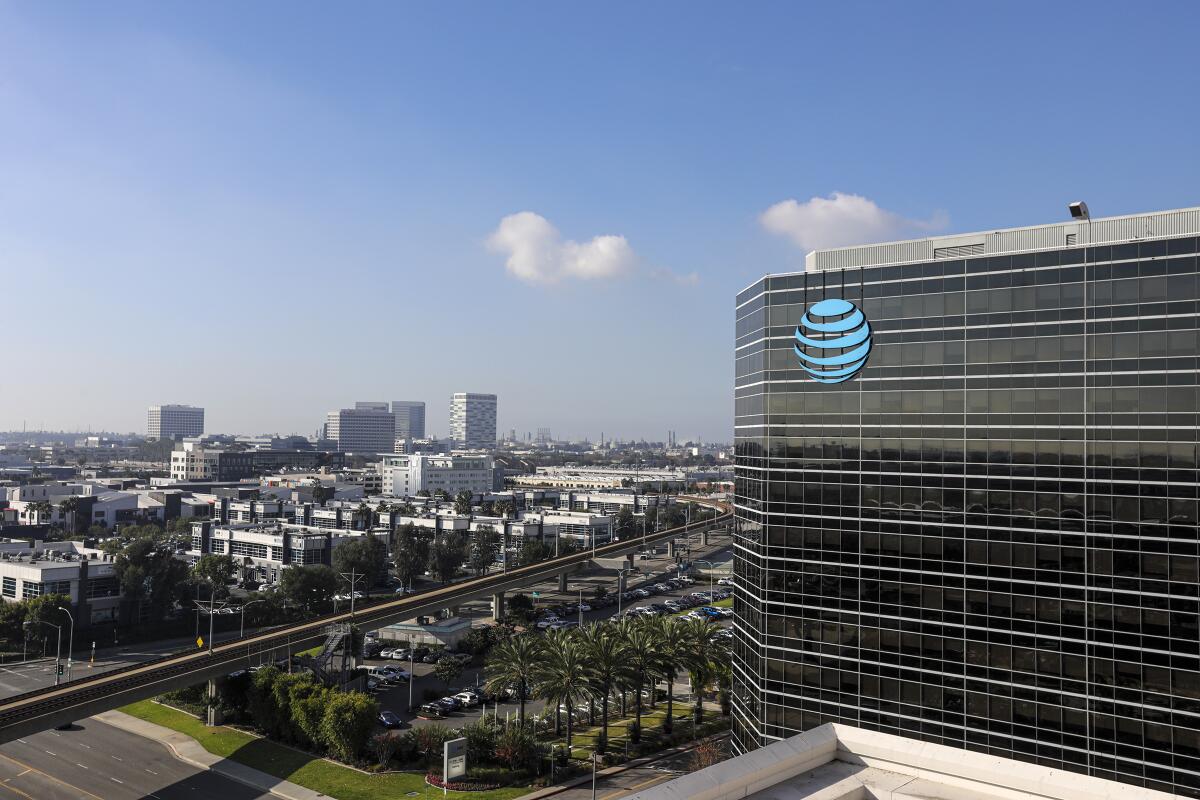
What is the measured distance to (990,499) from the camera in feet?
168

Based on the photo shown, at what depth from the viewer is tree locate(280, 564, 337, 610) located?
127 meters

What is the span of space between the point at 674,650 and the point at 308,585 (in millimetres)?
67545

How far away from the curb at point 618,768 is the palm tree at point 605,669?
3.44 metres

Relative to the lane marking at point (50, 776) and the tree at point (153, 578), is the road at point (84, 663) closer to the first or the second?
the tree at point (153, 578)

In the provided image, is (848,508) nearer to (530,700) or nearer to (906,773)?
(906,773)

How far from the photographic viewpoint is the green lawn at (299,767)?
65.6 metres

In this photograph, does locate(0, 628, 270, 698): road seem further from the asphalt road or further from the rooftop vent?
the rooftop vent

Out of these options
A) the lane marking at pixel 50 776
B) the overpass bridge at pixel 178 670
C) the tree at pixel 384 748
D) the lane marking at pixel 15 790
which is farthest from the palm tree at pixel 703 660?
the lane marking at pixel 15 790

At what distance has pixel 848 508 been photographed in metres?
55.8

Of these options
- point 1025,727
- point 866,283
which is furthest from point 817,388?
point 1025,727

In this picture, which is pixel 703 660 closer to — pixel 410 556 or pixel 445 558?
pixel 410 556

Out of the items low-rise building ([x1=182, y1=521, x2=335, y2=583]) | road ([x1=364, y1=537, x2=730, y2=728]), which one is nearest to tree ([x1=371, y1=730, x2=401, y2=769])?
road ([x1=364, y1=537, x2=730, y2=728])

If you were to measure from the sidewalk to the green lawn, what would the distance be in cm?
62

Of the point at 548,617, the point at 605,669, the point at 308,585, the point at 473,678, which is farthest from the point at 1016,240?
the point at 308,585
